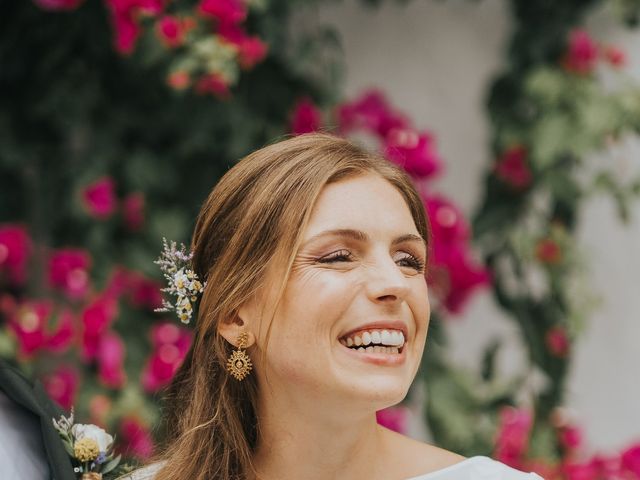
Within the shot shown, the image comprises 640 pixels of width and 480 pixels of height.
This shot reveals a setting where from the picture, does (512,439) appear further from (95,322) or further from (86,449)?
(86,449)

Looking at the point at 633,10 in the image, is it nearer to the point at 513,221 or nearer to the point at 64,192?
the point at 513,221

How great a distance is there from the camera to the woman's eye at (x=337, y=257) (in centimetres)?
208

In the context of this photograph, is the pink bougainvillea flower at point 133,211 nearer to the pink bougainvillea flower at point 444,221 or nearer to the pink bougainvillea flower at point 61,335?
the pink bougainvillea flower at point 61,335

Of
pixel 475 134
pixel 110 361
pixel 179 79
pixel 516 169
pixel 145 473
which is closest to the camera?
pixel 145 473

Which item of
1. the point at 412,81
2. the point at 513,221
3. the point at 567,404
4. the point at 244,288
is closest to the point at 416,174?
the point at 513,221

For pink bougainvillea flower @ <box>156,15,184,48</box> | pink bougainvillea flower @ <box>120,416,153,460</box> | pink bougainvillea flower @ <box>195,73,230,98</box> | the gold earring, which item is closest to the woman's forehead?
the gold earring

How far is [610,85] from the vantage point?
3.95 m

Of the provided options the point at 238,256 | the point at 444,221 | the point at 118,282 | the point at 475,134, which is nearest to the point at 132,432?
the point at 118,282

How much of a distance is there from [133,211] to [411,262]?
1.69 m

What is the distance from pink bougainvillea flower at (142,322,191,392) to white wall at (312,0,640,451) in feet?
3.78

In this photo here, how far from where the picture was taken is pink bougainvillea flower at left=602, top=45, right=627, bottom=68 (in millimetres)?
3689

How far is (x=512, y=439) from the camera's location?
3.51m

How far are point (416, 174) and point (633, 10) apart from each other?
984mm

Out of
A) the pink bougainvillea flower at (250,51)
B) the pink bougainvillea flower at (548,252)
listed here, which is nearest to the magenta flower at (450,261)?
the pink bougainvillea flower at (548,252)
